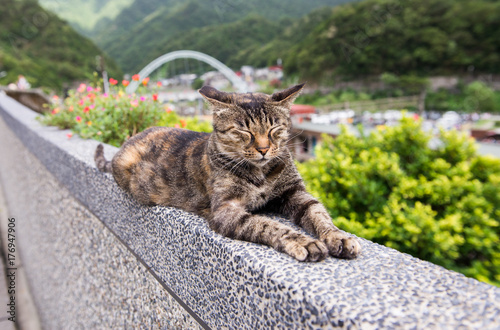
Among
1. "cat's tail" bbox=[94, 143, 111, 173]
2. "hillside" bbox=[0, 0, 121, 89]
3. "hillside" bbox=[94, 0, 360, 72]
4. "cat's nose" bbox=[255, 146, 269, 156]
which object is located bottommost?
"cat's tail" bbox=[94, 143, 111, 173]

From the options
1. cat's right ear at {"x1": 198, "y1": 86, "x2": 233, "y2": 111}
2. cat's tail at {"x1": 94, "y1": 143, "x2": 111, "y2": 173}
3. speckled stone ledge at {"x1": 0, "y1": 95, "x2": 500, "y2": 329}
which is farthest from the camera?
cat's tail at {"x1": 94, "y1": 143, "x2": 111, "y2": 173}

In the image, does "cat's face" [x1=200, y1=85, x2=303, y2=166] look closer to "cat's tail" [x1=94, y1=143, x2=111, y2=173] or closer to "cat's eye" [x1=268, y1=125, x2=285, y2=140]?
"cat's eye" [x1=268, y1=125, x2=285, y2=140]

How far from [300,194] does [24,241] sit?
570cm

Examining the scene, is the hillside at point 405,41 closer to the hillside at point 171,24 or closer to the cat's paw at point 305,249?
the hillside at point 171,24

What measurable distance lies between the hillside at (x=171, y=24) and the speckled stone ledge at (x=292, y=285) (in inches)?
2684

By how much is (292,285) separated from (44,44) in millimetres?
71821

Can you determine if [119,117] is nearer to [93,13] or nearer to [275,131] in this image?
Answer: [275,131]

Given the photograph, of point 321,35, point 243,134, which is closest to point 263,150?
point 243,134

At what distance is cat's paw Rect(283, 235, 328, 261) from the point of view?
129 centimetres

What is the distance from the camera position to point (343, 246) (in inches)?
52.8

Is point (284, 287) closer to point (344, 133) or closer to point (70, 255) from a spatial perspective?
point (70, 255)

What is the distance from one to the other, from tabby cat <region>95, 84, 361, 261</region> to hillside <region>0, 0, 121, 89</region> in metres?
59.6

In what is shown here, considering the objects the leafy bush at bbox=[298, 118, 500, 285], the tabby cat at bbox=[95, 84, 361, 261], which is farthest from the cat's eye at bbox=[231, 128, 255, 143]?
the leafy bush at bbox=[298, 118, 500, 285]

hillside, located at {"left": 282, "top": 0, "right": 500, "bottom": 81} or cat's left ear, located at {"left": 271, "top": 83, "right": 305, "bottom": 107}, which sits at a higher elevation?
hillside, located at {"left": 282, "top": 0, "right": 500, "bottom": 81}
